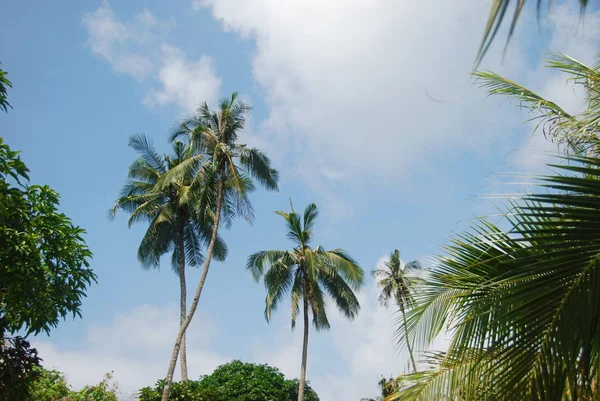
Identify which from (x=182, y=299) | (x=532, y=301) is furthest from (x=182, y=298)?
(x=532, y=301)

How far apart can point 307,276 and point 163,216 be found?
293 inches

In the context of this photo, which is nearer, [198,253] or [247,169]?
[247,169]

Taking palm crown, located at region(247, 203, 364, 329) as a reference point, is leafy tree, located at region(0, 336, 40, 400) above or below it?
below

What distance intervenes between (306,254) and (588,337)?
72.7ft

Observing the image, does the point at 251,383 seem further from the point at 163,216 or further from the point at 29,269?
the point at 29,269

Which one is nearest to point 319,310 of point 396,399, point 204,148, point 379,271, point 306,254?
point 306,254

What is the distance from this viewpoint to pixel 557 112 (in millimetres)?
4918

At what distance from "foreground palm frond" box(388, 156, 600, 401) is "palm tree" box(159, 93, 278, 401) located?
16.2m

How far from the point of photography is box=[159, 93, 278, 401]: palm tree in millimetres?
20172

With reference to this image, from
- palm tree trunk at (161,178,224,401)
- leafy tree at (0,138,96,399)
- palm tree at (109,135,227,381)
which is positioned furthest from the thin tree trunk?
leafy tree at (0,138,96,399)

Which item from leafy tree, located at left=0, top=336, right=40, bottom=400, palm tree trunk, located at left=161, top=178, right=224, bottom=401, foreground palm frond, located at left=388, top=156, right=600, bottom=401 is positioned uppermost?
palm tree trunk, located at left=161, top=178, right=224, bottom=401

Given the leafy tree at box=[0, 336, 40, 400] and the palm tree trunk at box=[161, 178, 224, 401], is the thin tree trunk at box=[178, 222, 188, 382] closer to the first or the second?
the palm tree trunk at box=[161, 178, 224, 401]

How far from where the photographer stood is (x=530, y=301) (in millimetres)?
3213

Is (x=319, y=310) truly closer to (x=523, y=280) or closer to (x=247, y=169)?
(x=247, y=169)
